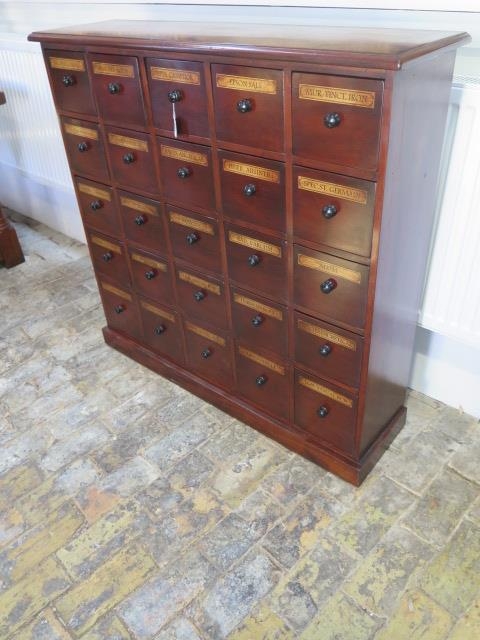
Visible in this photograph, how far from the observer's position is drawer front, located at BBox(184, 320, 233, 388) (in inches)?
75.7

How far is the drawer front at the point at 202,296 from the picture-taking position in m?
1.79

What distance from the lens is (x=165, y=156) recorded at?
1.63 metres

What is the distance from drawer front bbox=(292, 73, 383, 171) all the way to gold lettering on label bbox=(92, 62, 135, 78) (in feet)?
1.91

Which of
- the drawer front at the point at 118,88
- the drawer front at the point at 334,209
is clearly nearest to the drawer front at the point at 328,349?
the drawer front at the point at 334,209

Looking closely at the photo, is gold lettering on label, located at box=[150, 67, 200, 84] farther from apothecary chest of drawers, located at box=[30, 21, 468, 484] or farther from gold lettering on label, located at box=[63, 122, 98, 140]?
gold lettering on label, located at box=[63, 122, 98, 140]

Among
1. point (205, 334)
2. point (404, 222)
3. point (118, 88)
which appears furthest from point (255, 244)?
point (118, 88)

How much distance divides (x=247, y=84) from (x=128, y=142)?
1.82ft

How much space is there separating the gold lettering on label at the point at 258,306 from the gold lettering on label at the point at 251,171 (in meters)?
0.41

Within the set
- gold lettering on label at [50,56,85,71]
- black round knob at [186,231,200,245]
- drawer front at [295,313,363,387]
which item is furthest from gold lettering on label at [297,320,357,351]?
gold lettering on label at [50,56,85,71]

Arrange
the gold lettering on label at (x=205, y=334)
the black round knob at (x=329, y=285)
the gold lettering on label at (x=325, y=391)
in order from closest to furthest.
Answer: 1. the black round knob at (x=329, y=285)
2. the gold lettering on label at (x=325, y=391)
3. the gold lettering on label at (x=205, y=334)

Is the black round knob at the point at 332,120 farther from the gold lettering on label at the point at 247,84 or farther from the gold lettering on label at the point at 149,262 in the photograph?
the gold lettering on label at the point at 149,262

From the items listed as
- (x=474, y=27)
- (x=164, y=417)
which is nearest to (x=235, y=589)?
(x=164, y=417)

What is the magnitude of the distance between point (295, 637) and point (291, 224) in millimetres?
1095

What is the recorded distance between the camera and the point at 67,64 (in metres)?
1.70
